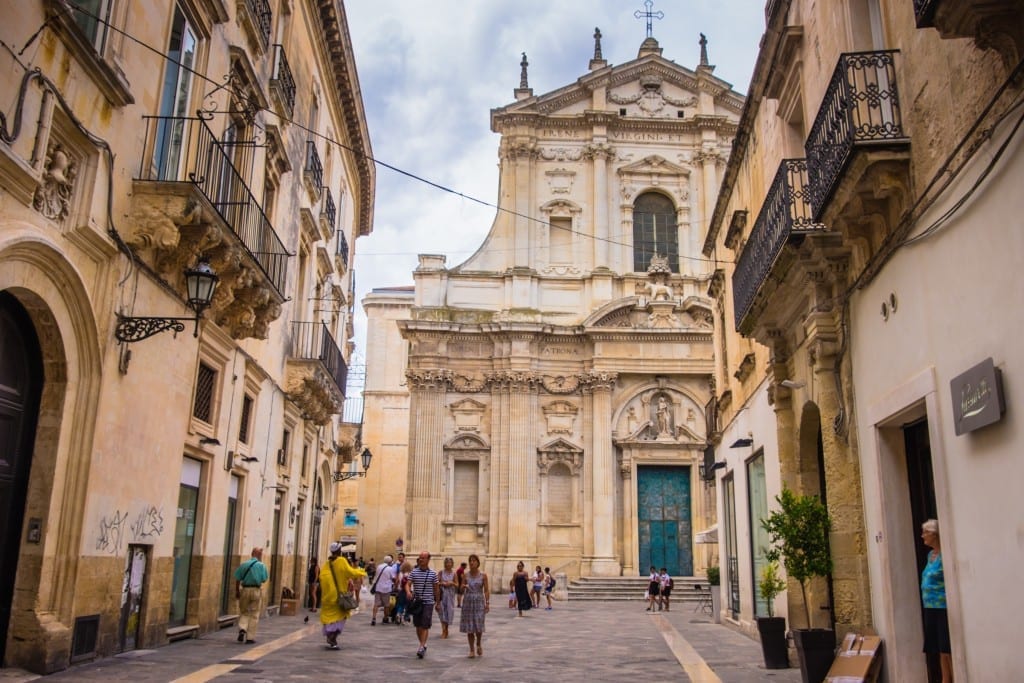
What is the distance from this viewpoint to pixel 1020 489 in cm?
558

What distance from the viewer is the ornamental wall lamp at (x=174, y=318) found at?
9758 mm

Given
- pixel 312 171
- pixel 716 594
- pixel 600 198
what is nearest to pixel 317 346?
pixel 312 171

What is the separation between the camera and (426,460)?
31062 millimetres

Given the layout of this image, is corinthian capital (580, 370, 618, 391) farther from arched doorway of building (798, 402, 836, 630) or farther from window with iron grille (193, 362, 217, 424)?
arched doorway of building (798, 402, 836, 630)

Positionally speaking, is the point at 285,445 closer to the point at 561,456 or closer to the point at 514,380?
the point at 514,380

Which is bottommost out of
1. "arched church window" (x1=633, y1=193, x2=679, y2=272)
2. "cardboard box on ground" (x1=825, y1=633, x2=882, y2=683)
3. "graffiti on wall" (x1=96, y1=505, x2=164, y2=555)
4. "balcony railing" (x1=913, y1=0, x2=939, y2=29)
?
"cardboard box on ground" (x1=825, y1=633, x2=882, y2=683)

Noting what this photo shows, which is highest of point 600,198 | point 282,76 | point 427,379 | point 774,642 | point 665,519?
point 600,198

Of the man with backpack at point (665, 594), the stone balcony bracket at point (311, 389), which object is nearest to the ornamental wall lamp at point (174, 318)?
the stone balcony bracket at point (311, 389)

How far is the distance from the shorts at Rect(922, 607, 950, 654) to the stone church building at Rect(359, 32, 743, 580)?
23.5 m

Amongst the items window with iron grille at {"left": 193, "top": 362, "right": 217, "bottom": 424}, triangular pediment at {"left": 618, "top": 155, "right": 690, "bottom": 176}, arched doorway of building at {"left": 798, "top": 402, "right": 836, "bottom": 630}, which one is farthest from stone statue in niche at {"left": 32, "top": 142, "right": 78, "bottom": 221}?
triangular pediment at {"left": 618, "top": 155, "right": 690, "bottom": 176}

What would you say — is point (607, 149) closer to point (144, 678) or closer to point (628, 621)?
point (628, 621)

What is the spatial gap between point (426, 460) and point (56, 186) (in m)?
23.5

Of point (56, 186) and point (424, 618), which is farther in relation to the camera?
point (424, 618)

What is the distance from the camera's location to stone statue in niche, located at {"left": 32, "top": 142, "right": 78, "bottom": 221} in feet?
26.3
